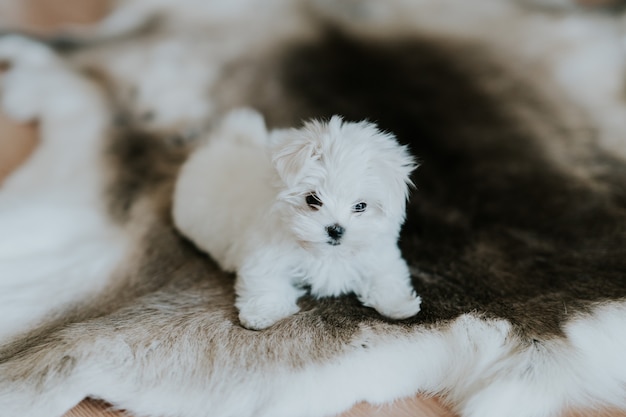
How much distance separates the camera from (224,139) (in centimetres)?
127

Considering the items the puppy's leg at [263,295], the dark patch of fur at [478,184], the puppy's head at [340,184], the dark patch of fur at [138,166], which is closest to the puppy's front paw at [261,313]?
the puppy's leg at [263,295]

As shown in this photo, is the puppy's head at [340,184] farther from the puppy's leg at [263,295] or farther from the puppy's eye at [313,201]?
the puppy's leg at [263,295]

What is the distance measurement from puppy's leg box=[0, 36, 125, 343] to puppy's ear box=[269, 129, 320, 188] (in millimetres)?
454

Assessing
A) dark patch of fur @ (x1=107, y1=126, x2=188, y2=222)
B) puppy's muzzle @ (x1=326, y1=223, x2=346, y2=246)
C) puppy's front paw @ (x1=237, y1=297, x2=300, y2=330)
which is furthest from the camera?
dark patch of fur @ (x1=107, y1=126, x2=188, y2=222)

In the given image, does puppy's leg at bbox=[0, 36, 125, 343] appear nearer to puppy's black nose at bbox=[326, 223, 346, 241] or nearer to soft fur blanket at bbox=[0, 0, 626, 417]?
soft fur blanket at bbox=[0, 0, 626, 417]

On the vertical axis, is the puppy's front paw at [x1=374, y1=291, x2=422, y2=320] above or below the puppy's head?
below

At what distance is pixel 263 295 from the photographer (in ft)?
3.29

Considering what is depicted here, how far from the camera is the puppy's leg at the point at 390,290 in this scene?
1017 millimetres

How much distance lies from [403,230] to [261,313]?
1.28 ft

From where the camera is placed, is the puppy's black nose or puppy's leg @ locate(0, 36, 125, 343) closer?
the puppy's black nose

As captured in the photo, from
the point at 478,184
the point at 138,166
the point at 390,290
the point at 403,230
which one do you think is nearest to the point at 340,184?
the point at 390,290

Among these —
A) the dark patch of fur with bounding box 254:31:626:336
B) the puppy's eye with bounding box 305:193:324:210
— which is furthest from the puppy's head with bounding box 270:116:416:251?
the dark patch of fur with bounding box 254:31:626:336

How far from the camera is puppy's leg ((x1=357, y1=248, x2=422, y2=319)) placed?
1.02 m

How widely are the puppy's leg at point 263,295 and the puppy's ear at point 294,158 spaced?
168 mm
